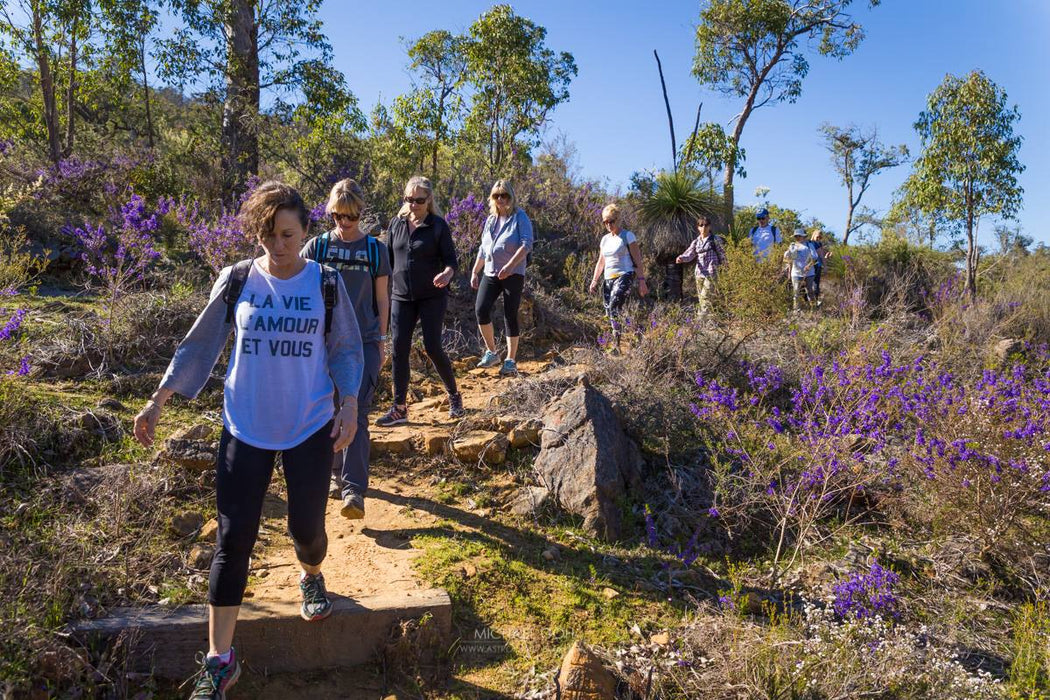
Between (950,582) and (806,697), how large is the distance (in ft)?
5.44

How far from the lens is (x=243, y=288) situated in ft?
7.68

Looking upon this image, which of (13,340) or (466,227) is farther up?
(466,227)

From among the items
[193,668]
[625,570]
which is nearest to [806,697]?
[625,570]

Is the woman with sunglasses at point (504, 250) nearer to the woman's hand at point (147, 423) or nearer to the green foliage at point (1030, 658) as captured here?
the woman's hand at point (147, 423)

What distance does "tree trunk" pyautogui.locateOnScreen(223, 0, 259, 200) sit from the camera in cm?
1030

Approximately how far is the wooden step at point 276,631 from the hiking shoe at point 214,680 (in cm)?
36

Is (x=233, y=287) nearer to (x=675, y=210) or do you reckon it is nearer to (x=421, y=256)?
(x=421, y=256)

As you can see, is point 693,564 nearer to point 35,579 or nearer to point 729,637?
point 729,637

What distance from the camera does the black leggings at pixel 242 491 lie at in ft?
7.27

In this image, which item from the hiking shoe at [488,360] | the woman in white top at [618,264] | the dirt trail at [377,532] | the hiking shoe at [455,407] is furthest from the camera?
the woman in white top at [618,264]

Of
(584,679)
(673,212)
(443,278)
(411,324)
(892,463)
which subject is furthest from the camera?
(673,212)

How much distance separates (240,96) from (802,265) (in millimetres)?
8874

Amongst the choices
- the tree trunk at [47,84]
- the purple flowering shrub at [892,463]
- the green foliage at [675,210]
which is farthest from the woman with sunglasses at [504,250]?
the tree trunk at [47,84]

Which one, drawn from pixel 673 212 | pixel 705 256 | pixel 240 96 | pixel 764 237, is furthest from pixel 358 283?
pixel 673 212
